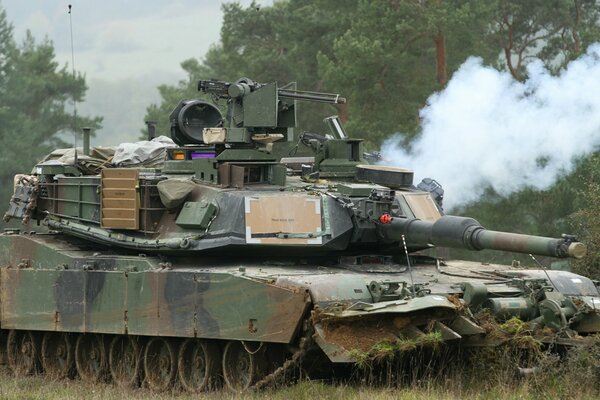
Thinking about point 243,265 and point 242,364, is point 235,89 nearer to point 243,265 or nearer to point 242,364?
point 243,265

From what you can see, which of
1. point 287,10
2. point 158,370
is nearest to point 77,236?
point 158,370

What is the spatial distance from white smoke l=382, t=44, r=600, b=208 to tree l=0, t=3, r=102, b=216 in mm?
29995

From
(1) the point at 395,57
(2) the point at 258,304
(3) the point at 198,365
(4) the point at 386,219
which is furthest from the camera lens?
(1) the point at 395,57

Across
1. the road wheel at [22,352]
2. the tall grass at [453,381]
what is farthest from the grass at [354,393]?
the road wheel at [22,352]

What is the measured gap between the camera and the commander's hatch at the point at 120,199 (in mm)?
18797

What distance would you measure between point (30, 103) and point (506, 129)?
3693 centimetres

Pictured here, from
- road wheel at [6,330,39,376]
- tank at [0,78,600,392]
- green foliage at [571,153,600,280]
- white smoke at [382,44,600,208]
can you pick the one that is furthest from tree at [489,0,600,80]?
road wheel at [6,330,39,376]

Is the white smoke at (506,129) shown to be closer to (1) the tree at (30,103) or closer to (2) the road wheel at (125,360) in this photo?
(2) the road wheel at (125,360)

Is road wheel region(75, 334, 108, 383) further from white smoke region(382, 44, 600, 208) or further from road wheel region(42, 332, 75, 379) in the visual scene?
white smoke region(382, 44, 600, 208)

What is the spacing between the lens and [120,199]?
18.9 metres

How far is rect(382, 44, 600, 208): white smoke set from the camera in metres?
22.6

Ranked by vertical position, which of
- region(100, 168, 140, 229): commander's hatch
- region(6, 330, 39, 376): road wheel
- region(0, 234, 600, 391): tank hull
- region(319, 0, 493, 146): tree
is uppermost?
region(319, 0, 493, 146): tree

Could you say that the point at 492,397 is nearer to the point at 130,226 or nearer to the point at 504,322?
the point at 504,322

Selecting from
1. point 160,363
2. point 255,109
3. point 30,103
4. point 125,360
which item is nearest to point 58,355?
point 125,360
